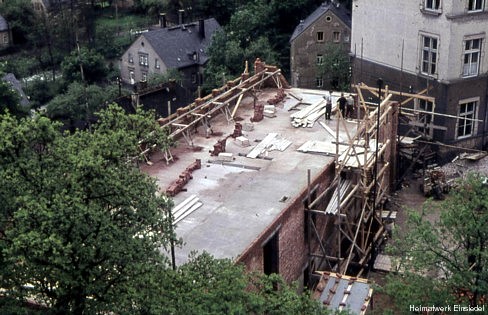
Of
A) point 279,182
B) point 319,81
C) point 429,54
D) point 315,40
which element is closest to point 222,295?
point 279,182

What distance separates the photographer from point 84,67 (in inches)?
2808

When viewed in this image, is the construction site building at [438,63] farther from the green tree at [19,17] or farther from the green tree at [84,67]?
the green tree at [19,17]

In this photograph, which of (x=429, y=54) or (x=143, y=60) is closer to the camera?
(x=429, y=54)

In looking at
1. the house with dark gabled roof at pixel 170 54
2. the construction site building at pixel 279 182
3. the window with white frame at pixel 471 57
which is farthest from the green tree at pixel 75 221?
the house with dark gabled roof at pixel 170 54

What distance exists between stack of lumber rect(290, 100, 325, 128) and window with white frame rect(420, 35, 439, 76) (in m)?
6.69

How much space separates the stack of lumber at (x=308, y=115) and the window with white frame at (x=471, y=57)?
8464 millimetres

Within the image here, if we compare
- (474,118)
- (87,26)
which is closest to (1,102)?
(474,118)

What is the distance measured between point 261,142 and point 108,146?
15769 mm

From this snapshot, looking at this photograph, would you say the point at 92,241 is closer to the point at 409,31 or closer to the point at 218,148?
the point at 218,148

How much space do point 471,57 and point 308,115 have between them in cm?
1042

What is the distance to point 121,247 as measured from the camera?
55.4 ft

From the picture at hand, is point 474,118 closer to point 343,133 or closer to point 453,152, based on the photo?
point 453,152

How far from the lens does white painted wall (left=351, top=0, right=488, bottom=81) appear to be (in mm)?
38031

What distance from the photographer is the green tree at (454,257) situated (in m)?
19.2
